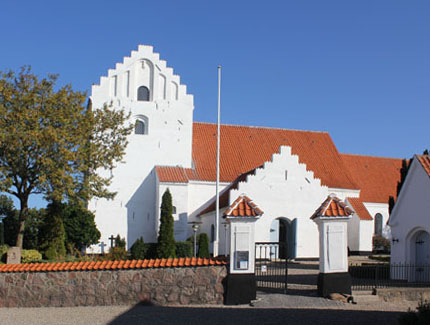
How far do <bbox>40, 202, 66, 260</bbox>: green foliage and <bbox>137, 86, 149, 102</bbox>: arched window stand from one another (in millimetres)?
9628

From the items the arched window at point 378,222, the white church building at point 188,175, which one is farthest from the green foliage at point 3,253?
the arched window at point 378,222

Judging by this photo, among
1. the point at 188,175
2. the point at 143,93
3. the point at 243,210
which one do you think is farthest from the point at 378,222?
the point at 243,210

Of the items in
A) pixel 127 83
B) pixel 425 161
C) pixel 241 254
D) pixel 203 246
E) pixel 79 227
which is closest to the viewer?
pixel 241 254

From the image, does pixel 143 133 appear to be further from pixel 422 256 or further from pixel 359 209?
pixel 422 256

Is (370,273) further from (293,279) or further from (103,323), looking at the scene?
(103,323)

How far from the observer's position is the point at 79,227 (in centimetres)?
2853

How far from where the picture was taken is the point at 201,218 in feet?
102

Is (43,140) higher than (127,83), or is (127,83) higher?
(127,83)

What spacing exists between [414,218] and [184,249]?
1267 centimetres

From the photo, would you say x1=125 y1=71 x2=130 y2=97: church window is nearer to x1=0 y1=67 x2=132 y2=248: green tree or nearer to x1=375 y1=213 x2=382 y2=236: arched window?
x1=0 y1=67 x2=132 y2=248: green tree

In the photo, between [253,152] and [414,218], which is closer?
[414,218]

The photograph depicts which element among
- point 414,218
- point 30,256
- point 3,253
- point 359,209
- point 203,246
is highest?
point 359,209

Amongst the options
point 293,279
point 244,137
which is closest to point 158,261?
point 293,279

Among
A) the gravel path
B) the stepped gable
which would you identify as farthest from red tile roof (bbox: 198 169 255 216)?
the gravel path
